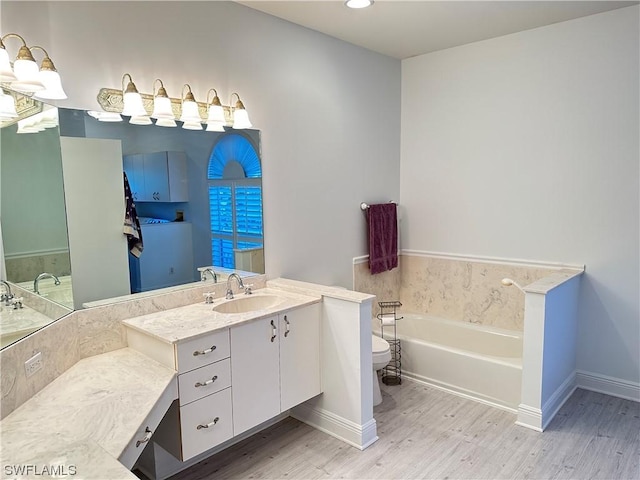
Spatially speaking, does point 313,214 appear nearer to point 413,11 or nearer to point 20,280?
point 413,11

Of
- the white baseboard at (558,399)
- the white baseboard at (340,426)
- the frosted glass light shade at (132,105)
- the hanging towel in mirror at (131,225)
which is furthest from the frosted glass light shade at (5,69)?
the white baseboard at (558,399)

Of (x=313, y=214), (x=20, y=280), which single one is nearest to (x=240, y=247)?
(x=313, y=214)

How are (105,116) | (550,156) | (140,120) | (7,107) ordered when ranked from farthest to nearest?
(550,156) → (140,120) → (105,116) → (7,107)

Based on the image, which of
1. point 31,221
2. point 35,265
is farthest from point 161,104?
point 35,265

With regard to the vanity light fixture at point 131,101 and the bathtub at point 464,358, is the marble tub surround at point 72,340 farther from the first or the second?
the bathtub at point 464,358

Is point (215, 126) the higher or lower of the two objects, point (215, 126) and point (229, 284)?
the higher

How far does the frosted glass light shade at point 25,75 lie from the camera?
181 cm

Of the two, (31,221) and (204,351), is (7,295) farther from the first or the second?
(204,351)

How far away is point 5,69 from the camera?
1768mm

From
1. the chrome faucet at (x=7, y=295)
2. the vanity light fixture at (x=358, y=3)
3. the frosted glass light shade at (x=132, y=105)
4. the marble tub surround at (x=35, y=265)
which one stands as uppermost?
the vanity light fixture at (x=358, y=3)

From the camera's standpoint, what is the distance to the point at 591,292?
3332mm

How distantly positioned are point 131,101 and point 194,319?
3.82 ft

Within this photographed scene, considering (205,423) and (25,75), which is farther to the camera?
(205,423)

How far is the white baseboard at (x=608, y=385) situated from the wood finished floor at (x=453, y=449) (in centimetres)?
8
